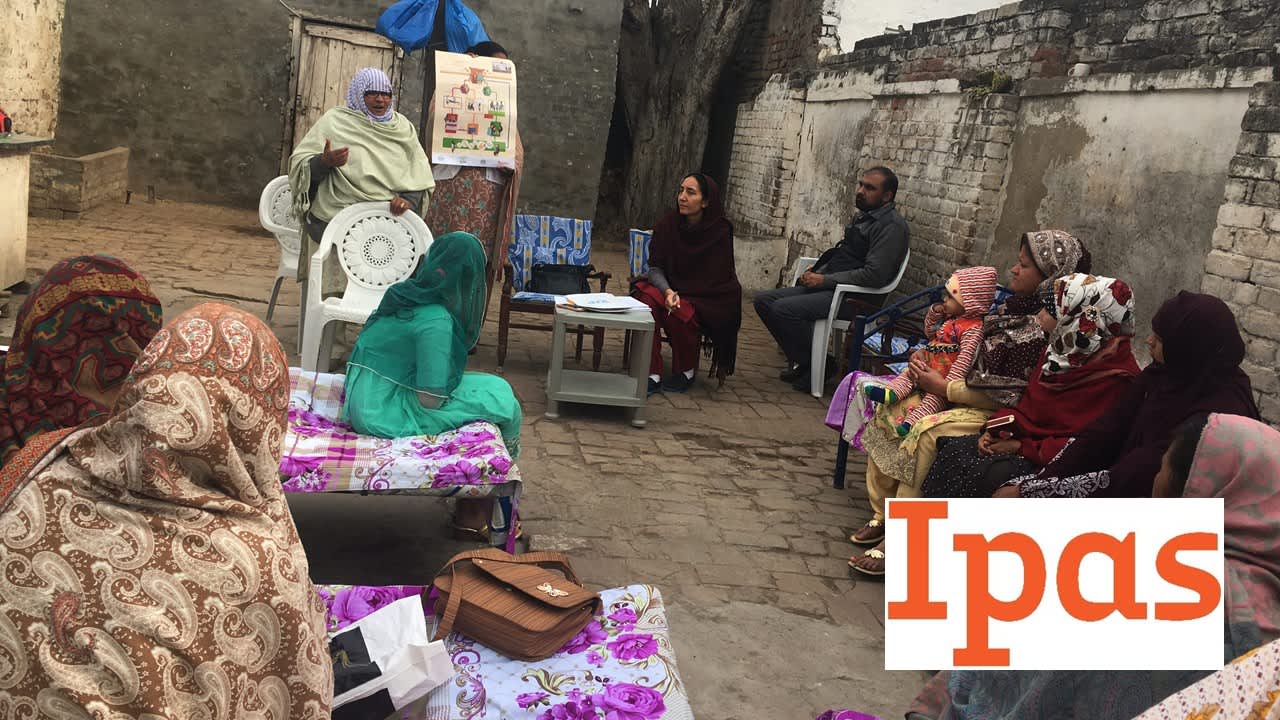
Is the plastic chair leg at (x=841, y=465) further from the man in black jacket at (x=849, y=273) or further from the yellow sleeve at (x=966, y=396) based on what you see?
the man in black jacket at (x=849, y=273)

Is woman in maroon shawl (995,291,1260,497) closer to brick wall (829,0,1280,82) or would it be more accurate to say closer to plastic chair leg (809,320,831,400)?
brick wall (829,0,1280,82)

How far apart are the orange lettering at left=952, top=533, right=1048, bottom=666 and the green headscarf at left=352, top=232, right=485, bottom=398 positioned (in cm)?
209

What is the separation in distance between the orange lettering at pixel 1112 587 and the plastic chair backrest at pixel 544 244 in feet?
16.6

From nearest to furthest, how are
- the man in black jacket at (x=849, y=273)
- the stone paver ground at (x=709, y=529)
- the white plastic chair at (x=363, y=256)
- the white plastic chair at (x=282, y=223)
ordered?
the stone paver ground at (x=709, y=529) < the white plastic chair at (x=363, y=256) < the white plastic chair at (x=282, y=223) < the man in black jacket at (x=849, y=273)

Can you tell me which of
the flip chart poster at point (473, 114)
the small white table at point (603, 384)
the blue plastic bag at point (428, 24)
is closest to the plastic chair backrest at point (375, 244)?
the small white table at point (603, 384)

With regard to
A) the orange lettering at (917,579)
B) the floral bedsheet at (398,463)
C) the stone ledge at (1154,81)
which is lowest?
the floral bedsheet at (398,463)

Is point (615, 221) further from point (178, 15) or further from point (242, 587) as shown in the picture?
point (242, 587)

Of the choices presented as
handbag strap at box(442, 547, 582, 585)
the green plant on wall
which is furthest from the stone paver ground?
the green plant on wall

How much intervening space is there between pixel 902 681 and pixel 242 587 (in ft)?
7.82

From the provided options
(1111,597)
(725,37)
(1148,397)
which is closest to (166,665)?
(1111,597)

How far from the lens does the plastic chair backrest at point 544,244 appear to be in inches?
289

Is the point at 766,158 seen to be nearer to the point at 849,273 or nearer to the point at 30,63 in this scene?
the point at 849,273

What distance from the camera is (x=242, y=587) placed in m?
1.88

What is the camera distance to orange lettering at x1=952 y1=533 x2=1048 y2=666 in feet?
8.72
